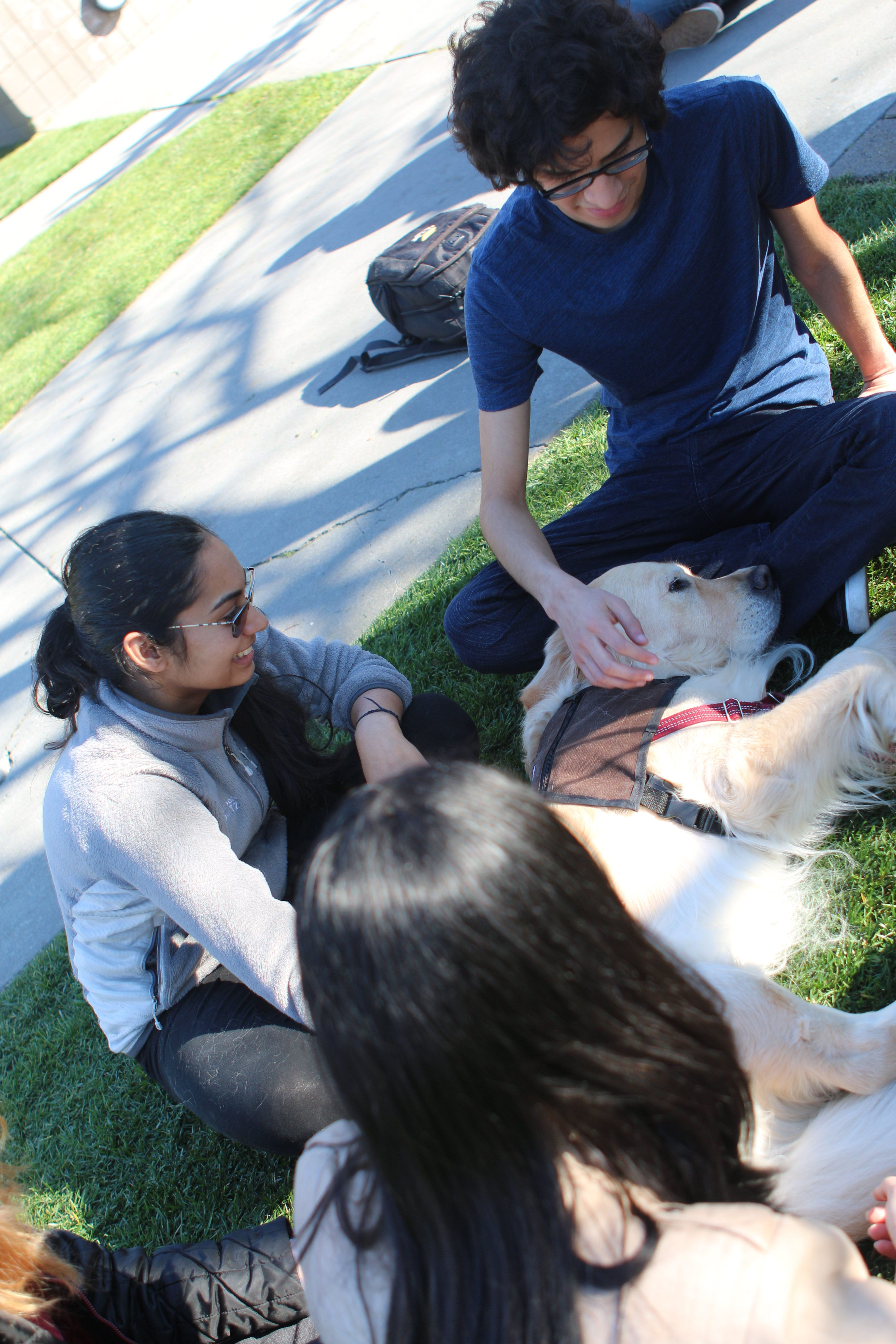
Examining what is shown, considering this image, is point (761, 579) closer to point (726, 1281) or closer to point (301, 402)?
Result: point (726, 1281)

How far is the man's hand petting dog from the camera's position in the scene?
2.18 metres

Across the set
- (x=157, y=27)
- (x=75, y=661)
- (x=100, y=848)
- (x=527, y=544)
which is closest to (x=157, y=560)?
(x=75, y=661)

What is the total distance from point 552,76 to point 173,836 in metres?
1.94

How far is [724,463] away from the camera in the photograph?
2588mm

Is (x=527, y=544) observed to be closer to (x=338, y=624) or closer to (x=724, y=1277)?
(x=338, y=624)

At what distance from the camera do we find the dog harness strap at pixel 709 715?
228 centimetres

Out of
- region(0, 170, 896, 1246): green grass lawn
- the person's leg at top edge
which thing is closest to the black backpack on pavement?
region(0, 170, 896, 1246): green grass lawn

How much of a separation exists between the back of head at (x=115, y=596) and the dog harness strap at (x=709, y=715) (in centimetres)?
123

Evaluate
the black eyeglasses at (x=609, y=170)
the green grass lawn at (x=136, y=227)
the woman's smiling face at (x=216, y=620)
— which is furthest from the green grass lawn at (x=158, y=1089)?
the green grass lawn at (x=136, y=227)

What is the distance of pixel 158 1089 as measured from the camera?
8.91 ft

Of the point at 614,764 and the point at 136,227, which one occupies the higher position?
the point at 136,227

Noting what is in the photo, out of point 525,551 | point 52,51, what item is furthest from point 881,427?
point 52,51

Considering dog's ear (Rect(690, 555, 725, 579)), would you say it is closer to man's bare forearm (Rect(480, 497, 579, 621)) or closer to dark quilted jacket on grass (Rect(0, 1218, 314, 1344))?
man's bare forearm (Rect(480, 497, 579, 621))

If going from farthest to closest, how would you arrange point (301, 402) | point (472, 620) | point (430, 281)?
point (301, 402), point (430, 281), point (472, 620)
